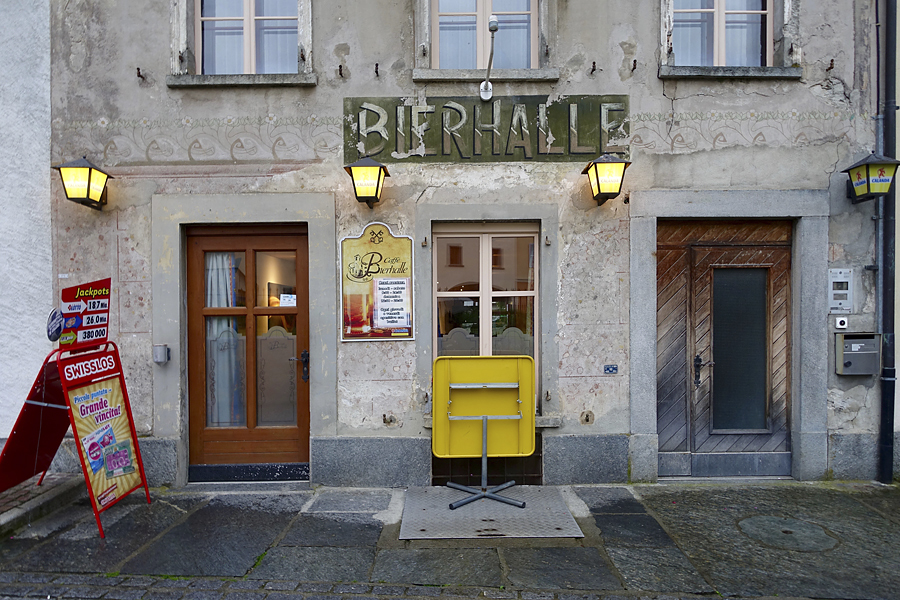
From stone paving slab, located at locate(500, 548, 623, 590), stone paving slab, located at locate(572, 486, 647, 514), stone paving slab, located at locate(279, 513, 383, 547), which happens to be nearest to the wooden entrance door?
stone paving slab, located at locate(279, 513, 383, 547)

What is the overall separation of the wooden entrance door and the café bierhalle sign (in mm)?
1356

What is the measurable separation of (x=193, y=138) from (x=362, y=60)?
1853 mm

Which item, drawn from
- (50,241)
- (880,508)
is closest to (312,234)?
(50,241)

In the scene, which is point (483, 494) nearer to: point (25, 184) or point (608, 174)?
point (608, 174)

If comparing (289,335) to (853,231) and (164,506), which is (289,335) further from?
(853,231)

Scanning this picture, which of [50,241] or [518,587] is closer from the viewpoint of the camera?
[518,587]

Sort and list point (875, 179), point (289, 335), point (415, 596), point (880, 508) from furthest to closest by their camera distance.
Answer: point (289, 335) < point (875, 179) < point (880, 508) < point (415, 596)

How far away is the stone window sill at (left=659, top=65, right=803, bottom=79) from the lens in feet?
16.5

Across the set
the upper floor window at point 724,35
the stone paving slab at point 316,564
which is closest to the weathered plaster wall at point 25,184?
the stone paving slab at point 316,564

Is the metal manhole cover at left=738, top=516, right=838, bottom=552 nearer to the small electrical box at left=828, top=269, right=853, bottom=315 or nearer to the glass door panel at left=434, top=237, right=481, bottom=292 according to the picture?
the small electrical box at left=828, top=269, right=853, bottom=315

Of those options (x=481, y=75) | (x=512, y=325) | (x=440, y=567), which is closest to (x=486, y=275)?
(x=512, y=325)

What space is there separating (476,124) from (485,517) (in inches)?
145

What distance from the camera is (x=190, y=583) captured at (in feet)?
11.2

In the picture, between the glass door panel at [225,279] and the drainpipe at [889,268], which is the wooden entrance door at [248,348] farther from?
the drainpipe at [889,268]
